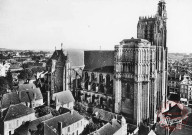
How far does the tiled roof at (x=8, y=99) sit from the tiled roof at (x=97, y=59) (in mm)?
22790

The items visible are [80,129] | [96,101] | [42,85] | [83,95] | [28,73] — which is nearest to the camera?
[80,129]

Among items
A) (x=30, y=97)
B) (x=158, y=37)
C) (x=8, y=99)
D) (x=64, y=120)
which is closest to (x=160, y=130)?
(x=64, y=120)

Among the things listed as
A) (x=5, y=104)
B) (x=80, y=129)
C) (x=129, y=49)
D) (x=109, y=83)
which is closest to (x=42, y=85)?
(x=5, y=104)

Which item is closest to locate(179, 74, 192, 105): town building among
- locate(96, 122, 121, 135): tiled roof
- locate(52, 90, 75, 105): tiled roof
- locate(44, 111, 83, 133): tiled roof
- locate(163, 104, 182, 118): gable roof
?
locate(163, 104, 182, 118): gable roof

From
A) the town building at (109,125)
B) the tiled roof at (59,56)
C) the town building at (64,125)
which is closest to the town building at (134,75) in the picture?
the town building at (109,125)

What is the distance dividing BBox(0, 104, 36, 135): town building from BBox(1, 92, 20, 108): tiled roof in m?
4.72

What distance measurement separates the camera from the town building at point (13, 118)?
3588 cm

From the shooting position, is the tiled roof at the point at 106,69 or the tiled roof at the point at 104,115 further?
the tiled roof at the point at 106,69

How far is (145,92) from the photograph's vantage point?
44500mm

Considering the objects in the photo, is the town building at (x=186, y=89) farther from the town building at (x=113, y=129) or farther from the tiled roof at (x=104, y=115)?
the town building at (x=113, y=129)

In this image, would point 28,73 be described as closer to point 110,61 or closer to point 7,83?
point 7,83

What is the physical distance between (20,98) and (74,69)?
59.9ft

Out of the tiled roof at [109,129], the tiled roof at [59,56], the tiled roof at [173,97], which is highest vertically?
the tiled roof at [59,56]

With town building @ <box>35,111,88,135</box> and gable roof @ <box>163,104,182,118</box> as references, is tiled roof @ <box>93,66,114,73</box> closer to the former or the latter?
town building @ <box>35,111,88,135</box>
